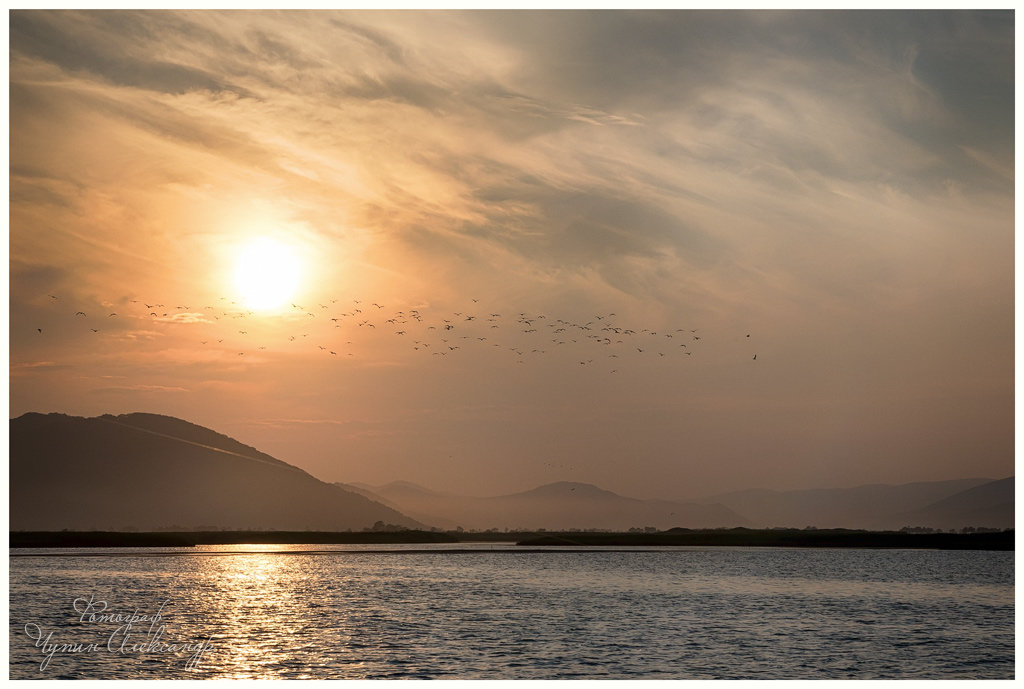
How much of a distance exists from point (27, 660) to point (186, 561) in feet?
254

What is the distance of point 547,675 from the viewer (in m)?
35.4

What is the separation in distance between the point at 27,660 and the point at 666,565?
7703 centimetres

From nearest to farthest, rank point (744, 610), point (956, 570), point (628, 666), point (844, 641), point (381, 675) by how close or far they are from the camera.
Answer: point (381, 675)
point (628, 666)
point (844, 641)
point (744, 610)
point (956, 570)

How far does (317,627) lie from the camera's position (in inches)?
1826

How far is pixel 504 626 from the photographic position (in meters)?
47.2

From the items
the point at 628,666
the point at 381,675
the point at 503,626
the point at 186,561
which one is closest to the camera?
the point at 381,675

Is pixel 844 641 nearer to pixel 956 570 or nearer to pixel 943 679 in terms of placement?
pixel 943 679

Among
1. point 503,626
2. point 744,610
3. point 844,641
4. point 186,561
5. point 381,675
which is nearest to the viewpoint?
point 381,675

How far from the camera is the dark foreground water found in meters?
36.5

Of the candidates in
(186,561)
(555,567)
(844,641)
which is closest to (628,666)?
(844,641)

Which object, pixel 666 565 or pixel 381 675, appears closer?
pixel 381 675

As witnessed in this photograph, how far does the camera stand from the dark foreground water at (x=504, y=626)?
36.5 m

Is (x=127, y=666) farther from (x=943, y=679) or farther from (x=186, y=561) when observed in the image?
(x=186, y=561)

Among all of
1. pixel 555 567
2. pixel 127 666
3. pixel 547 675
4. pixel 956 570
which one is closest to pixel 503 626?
pixel 547 675
